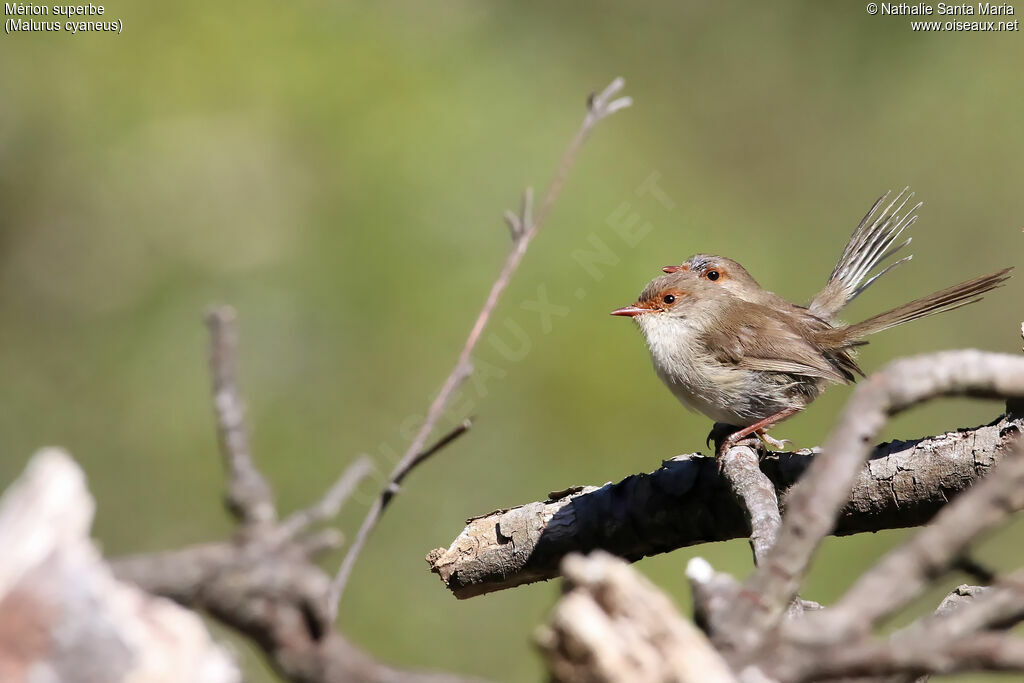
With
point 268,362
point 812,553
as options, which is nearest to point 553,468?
point 268,362

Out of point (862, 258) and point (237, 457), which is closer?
point (237, 457)

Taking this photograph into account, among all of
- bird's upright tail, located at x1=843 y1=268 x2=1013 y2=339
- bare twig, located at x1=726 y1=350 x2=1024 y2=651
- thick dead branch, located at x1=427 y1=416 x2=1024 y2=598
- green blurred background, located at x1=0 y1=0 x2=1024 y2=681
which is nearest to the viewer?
bare twig, located at x1=726 y1=350 x2=1024 y2=651

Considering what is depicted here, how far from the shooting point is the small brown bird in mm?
3377

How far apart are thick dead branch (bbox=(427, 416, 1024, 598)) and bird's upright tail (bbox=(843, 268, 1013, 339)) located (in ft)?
1.84

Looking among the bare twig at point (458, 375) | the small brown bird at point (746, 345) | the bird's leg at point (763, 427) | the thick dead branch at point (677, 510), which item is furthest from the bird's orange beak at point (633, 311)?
the bare twig at point (458, 375)

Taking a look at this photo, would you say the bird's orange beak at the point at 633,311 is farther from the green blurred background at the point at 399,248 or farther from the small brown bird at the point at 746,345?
the green blurred background at the point at 399,248

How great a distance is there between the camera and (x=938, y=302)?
313 centimetres

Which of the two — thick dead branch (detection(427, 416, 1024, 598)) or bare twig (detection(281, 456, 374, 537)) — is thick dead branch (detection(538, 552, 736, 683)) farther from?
thick dead branch (detection(427, 416, 1024, 598))

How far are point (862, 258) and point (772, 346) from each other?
846 millimetres

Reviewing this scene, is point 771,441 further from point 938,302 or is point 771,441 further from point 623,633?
point 623,633

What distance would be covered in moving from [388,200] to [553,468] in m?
1.73

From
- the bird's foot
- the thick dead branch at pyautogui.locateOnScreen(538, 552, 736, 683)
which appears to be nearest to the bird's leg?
the bird's foot

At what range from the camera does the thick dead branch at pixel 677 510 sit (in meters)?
2.47

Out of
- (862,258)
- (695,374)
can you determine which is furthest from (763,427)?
(862,258)
